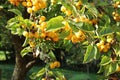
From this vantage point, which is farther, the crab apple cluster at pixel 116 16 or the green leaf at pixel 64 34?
the crab apple cluster at pixel 116 16

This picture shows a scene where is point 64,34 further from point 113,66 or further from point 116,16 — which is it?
point 116,16

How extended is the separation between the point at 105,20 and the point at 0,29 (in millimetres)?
4984

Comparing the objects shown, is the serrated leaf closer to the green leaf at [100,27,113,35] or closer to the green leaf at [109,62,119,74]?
the green leaf at [100,27,113,35]

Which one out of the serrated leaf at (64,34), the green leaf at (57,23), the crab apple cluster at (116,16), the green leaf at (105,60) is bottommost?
the green leaf at (105,60)

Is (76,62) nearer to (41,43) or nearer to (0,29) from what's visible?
(0,29)

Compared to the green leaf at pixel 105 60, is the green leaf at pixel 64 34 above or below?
above

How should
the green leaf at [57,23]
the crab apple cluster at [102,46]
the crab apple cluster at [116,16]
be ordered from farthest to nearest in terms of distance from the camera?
1. the crab apple cluster at [116,16]
2. the crab apple cluster at [102,46]
3. the green leaf at [57,23]

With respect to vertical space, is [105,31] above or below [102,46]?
above

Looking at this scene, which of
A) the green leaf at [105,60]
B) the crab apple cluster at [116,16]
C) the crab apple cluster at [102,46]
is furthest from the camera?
the crab apple cluster at [116,16]

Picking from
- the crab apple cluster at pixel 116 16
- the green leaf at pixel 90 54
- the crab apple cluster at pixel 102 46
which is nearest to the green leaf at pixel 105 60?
the crab apple cluster at pixel 102 46

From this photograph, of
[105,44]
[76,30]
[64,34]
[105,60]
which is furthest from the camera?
[105,60]

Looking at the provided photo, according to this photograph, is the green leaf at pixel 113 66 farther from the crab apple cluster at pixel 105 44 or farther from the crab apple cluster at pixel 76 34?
the crab apple cluster at pixel 76 34

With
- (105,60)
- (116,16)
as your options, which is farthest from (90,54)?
(116,16)

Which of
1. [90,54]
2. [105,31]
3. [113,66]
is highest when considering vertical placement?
[105,31]
